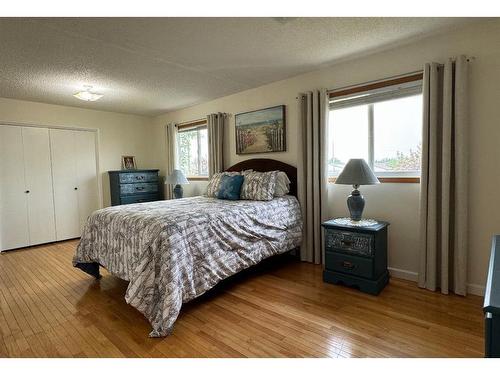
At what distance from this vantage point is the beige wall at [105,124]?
4066 mm

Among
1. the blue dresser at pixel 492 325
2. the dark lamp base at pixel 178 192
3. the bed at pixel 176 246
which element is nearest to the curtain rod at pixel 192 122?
the dark lamp base at pixel 178 192

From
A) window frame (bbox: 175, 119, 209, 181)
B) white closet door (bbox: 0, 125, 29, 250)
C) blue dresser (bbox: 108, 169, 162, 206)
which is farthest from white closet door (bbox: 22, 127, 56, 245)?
window frame (bbox: 175, 119, 209, 181)

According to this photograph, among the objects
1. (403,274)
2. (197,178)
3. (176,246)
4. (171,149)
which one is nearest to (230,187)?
(176,246)

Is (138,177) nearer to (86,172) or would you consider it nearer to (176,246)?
(86,172)

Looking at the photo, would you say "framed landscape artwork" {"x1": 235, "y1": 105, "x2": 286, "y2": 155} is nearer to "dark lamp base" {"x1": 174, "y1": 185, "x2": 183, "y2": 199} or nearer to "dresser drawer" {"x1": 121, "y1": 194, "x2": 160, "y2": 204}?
"dark lamp base" {"x1": 174, "y1": 185, "x2": 183, "y2": 199}

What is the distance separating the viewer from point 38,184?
4.28 metres

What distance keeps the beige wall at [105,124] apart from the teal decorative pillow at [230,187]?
2766 millimetres

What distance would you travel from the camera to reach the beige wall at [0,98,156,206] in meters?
4.07

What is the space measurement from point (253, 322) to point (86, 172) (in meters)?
4.17

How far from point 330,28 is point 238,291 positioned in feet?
7.80

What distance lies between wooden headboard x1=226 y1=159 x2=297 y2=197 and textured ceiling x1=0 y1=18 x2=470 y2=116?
3.37ft

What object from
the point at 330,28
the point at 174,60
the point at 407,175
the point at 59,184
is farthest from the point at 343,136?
the point at 59,184

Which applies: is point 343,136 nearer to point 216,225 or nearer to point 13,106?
point 216,225
